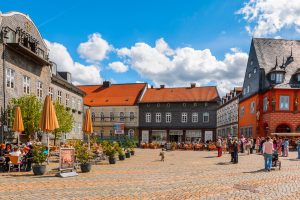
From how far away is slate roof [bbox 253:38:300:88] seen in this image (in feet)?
137

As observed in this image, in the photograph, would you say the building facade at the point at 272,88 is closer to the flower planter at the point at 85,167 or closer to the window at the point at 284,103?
the window at the point at 284,103

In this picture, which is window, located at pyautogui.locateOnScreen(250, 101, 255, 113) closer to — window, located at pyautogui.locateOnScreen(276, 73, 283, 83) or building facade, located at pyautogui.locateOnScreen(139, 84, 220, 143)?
window, located at pyautogui.locateOnScreen(276, 73, 283, 83)

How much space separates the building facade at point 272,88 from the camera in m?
40.0

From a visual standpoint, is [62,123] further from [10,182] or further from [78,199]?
[78,199]

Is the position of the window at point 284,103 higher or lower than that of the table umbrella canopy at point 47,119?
higher

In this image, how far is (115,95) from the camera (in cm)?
6881

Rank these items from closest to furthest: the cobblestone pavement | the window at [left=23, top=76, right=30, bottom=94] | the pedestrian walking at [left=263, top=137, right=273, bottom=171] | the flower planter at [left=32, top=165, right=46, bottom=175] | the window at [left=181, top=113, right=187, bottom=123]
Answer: the cobblestone pavement
the flower planter at [left=32, top=165, right=46, bottom=175]
the pedestrian walking at [left=263, top=137, right=273, bottom=171]
the window at [left=23, top=76, right=30, bottom=94]
the window at [left=181, top=113, right=187, bottom=123]

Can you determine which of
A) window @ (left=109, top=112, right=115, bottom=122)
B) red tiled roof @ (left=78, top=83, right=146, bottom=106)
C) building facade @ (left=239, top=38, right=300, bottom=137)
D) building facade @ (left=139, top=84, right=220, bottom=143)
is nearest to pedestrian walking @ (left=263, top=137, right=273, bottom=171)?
building facade @ (left=239, top=38, right=300, bottom=137)

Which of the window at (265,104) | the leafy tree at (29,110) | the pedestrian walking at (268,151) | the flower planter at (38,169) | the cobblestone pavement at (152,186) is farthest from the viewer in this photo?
the window at (265,104)

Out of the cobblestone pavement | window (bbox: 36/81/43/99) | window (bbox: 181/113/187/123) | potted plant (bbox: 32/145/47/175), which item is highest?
window (bbox: 36/81/43/99)

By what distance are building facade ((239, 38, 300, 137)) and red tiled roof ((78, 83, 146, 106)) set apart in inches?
958

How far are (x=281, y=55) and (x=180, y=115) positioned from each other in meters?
24.6

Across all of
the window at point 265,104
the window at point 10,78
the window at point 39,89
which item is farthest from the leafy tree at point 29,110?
the window at point 265,104

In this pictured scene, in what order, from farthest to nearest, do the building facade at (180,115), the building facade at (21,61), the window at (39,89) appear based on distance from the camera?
the building facade at (180,115) → the window at (39,89) → the building facade at (21,61)
